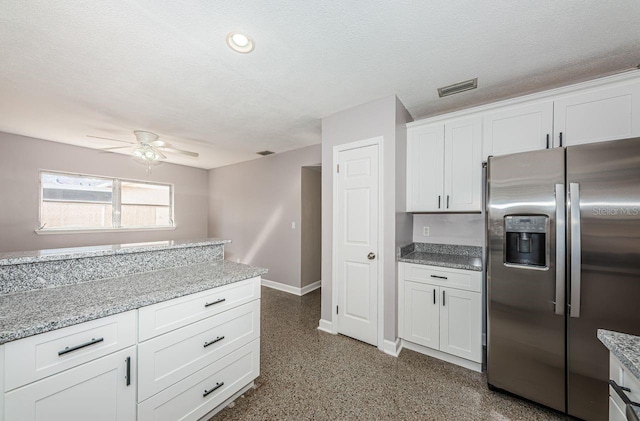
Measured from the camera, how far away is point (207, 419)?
1597 mm

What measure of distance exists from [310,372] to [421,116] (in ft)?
10.1

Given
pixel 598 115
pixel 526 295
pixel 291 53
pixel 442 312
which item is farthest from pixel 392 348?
pixel 291 53

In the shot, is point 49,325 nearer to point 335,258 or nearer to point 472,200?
point 335,258

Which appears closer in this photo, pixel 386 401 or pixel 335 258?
pixel 386 401

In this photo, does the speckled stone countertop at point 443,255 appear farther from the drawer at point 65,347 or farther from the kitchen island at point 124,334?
the drawer at point 65,347

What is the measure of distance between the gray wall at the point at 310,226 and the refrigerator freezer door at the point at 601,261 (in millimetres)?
3318

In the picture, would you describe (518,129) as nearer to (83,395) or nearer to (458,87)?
(458,87)

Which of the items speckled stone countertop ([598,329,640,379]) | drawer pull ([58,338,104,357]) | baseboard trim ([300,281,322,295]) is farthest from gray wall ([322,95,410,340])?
drawer pull ([58,338,104,357])

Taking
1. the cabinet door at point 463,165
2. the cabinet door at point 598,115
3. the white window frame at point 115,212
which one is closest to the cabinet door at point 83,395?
the cabinet door at point 463,165

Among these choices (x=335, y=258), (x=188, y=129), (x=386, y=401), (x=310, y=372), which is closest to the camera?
(x=386, y=401)

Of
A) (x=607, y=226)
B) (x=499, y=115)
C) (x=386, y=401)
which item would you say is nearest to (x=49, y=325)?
(x=386, y=401)

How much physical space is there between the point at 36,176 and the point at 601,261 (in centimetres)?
691

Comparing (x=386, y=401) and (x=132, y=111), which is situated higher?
(x=132, y=111)

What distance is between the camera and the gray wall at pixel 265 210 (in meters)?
4.30
